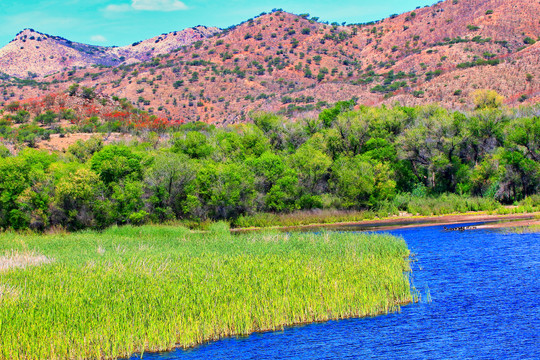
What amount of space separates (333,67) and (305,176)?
95731 millimetres

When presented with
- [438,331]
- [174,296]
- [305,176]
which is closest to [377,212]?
[305,176]

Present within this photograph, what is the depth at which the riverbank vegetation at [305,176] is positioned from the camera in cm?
4875

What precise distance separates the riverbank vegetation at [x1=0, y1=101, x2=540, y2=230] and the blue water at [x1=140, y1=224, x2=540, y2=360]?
1178 inches

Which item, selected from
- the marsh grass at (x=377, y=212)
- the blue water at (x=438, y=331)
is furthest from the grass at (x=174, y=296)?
the marsh grass at (x=377, y=212)

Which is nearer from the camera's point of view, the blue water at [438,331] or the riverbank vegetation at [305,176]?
the blue water at [438,331]

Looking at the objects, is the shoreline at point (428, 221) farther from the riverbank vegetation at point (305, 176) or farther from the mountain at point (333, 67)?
the mountain at point (333, 67)

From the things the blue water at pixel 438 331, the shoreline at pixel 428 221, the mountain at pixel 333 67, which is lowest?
the shoreline at pixel 428 221

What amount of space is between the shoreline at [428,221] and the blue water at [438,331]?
66.9 ft

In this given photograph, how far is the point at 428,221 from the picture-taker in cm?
4975

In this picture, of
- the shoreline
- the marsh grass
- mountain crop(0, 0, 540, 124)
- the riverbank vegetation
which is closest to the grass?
the shoreline

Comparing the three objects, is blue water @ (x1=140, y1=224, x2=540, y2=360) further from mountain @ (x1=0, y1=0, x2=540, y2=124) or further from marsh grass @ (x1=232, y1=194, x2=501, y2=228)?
mountain @ (x1=0, y1=0, x2=540, y2=124)

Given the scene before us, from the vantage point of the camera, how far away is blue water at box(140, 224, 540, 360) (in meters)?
15.8

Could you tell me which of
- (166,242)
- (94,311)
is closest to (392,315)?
(94,311)

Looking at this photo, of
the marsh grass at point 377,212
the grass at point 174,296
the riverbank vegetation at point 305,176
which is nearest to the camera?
the grass at point 174,296
